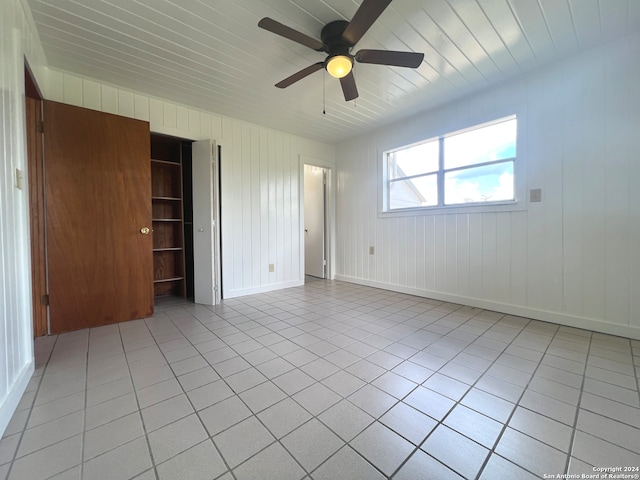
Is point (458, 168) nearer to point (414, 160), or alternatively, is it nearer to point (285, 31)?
point (414, 160)

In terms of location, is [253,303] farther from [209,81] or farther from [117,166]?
[209,81]

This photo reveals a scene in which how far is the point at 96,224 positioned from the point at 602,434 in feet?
12.9

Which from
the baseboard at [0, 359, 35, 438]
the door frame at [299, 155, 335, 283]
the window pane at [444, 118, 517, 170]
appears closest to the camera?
the baseboard at [0, 359, 35, 438]

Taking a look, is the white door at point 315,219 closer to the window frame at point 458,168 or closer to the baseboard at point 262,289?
the baseboard at point 262,289

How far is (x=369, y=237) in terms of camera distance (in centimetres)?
435

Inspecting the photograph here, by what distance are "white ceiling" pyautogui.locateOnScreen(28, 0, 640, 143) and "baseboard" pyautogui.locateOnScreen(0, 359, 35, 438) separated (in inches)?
96.8

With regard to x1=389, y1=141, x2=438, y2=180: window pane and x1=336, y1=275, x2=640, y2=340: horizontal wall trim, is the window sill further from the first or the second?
x1=336, y1=275, x2=640, y2=340: horizontal wall trim

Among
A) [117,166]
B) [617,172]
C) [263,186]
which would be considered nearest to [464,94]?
[617,172]

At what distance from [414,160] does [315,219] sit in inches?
87.6

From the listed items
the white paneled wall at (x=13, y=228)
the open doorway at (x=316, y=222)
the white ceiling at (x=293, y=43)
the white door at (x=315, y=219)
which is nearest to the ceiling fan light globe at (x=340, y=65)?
the white ceiling at (x=293, y=43)

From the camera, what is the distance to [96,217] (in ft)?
8.34

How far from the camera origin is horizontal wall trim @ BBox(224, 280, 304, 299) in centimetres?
370

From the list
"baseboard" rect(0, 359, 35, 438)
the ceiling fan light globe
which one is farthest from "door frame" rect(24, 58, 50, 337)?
the ceiling fan light globe

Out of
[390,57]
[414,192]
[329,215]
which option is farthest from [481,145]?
[329,215]
